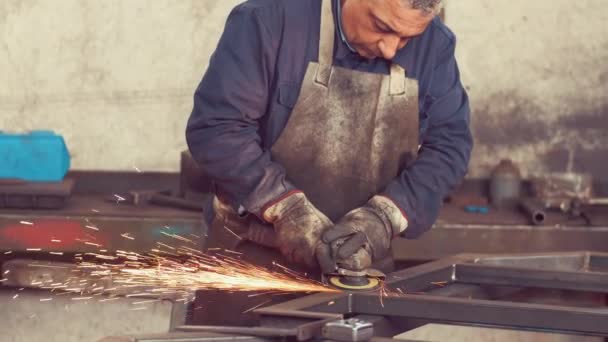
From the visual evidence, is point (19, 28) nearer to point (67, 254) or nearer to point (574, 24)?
point (67, 254)

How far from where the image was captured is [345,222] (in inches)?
101

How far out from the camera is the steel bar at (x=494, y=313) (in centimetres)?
205

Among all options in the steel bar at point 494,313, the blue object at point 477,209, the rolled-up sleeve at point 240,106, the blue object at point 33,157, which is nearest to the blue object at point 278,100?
the rolled-up sleeve at point 240,106

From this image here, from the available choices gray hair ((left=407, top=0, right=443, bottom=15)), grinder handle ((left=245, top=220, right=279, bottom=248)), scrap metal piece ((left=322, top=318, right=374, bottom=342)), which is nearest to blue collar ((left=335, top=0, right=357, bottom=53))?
gray hair ((left=407, top=0, right=443, bottom=15))

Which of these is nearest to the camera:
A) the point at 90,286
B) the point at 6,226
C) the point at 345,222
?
Answer: the point at 345,222

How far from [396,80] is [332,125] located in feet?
0.62

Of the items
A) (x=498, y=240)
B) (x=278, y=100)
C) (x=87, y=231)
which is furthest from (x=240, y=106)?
(x=498, y=240)

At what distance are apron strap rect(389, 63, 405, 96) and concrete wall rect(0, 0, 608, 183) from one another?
151 centimetres

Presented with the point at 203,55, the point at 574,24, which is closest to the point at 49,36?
the point at 203,55

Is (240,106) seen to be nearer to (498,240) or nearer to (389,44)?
(389,44)

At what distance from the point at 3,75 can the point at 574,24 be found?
214 cm

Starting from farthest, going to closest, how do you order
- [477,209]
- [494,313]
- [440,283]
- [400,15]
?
[477,209] → [440,283] → [400,15] → [494,313]

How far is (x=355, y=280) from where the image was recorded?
2279mm

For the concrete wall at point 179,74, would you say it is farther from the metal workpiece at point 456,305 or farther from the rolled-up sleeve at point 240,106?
the rolled-up sleeve at point 240,106
